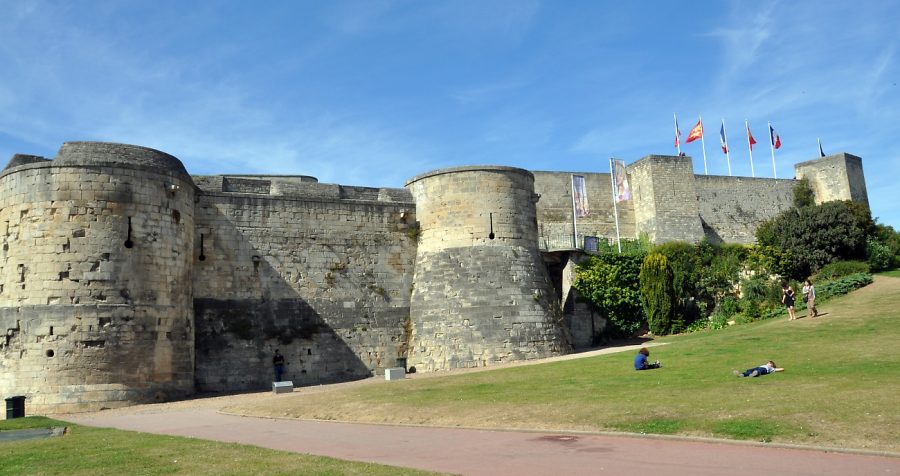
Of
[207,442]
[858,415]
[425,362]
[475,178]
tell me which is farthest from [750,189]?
[207,442]

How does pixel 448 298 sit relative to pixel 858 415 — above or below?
above

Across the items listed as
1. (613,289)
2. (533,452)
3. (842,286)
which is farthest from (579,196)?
(533,452)

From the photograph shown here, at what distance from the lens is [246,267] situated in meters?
23.1

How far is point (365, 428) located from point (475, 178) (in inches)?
539

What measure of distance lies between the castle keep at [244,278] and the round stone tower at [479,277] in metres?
0.05

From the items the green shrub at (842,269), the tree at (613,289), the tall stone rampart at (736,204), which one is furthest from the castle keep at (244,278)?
the tall stone rampart at (736,204)

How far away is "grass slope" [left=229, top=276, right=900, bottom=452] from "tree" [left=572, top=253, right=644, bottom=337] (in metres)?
8.10

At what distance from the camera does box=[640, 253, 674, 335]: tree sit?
28844mm

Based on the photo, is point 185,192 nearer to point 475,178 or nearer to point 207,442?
point 475,178

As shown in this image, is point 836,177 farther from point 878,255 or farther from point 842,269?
point 842,269

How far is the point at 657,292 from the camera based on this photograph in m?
29.1

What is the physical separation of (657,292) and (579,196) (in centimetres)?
998

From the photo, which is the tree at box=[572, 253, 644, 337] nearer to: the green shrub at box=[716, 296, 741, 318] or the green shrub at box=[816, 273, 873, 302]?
the green shrub at box=[716, 296, 741, 318]

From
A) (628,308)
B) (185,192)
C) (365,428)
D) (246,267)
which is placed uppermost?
(185,192)
